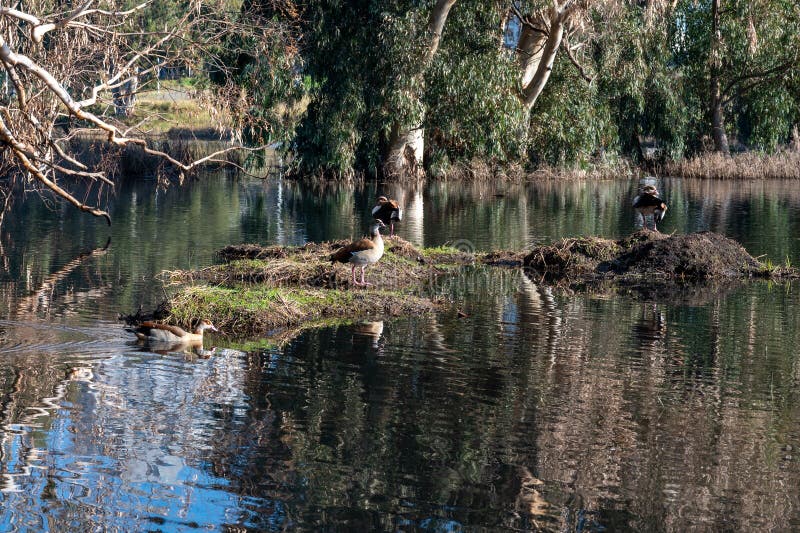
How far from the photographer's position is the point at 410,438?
28.7ft

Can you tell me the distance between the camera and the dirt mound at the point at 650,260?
59.6 ft

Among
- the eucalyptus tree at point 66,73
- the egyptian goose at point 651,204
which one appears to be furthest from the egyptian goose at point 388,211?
the eucalyptus tree at point 66,73

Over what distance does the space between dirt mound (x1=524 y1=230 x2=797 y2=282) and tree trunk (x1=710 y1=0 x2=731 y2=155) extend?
28252mm

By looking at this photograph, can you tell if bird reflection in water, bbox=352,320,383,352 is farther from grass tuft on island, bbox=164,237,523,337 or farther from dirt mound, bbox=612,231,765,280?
dirt mound, bbox=612,231,765,280

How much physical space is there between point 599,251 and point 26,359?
10906 millimetres

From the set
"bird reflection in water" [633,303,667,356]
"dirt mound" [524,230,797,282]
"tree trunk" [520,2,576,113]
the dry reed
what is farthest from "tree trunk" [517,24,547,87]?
"bird reflection in water" [633,303,667,356]

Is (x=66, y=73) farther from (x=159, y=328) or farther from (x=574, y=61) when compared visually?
(x=574, y=61)

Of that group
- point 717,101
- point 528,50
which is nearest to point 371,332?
point 528,50

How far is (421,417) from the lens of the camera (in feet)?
30.6

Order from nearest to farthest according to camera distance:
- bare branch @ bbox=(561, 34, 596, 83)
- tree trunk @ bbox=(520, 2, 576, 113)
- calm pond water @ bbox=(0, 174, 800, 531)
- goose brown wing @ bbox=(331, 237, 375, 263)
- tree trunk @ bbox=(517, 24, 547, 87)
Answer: calm pond water @ bbox=(0, 174, 800, 531), goose brown wing @ bbox=(331, 237, 375, 263), tree trunk @ bbox=(520, 2, 576, 113), bare branch @ bbox=(561, 34, 596, 83), tree trunk @ bbox=(517, 24, 547, 87)

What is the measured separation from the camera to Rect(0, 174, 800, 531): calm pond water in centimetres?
720

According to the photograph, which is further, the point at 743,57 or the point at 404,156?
the point at 743,57

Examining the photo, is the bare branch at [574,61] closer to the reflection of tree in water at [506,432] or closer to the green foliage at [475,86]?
the green foliage at [475,86]

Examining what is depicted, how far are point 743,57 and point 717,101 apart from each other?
8.69 ft
